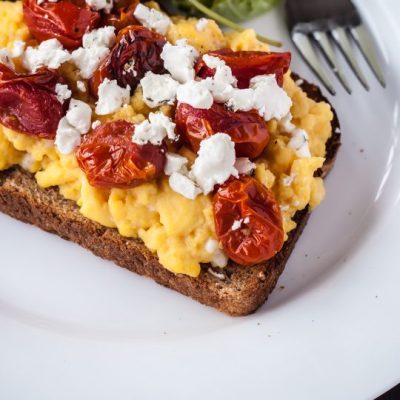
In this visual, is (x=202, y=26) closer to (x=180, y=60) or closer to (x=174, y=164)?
(x=180, y=60)

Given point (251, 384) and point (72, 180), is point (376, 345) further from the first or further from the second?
point (72, 180)

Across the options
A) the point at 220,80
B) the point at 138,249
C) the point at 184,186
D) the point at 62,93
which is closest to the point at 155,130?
the point at 184,186

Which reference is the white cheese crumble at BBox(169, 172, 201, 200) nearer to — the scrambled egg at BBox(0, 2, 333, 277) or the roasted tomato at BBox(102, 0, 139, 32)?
the scrambled egg at BBox(0, 2, 333, 277)

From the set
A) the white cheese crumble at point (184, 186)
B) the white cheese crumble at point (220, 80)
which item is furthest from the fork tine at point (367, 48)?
the white cheese crumble at point (184, 186)

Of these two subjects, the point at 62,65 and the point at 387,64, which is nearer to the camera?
the point at 62,65

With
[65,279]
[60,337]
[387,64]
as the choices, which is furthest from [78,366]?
[387,64]

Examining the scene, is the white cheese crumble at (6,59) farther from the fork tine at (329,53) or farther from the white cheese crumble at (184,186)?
the fork tine at (329,53)
